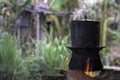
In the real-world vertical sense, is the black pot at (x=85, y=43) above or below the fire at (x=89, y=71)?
above

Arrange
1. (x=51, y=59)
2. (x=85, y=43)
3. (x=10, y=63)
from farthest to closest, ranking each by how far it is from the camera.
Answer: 1. (x=51, y=59)
2. (x=10, y=63)
3. (x=85, y=43)

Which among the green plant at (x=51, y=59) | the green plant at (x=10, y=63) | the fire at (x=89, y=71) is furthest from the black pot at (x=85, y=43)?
the green plant at (x=51, y=59)

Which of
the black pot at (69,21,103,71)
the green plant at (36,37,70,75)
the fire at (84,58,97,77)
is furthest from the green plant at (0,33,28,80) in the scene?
the fire at (84,58,97,77)

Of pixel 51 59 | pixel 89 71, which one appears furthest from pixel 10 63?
pixel 89 71

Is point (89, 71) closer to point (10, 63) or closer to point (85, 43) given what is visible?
point (85, 43)

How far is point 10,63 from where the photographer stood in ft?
16.6

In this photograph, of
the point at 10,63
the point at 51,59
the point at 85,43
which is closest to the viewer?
the point at 85,43

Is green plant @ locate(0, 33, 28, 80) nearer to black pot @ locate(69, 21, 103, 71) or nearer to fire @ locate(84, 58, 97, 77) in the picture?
black pot @ locate(69, 21, 103, 71)

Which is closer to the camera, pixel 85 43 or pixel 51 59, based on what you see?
pixel 85 43

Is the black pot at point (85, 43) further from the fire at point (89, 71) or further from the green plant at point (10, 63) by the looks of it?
the green plant at point (10, 63)

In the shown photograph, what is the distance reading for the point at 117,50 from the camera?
51.7ft

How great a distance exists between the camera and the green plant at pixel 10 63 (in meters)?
5.02

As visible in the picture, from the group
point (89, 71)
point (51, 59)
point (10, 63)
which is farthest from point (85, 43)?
point (51, 59)

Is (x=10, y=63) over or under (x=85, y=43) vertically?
under
